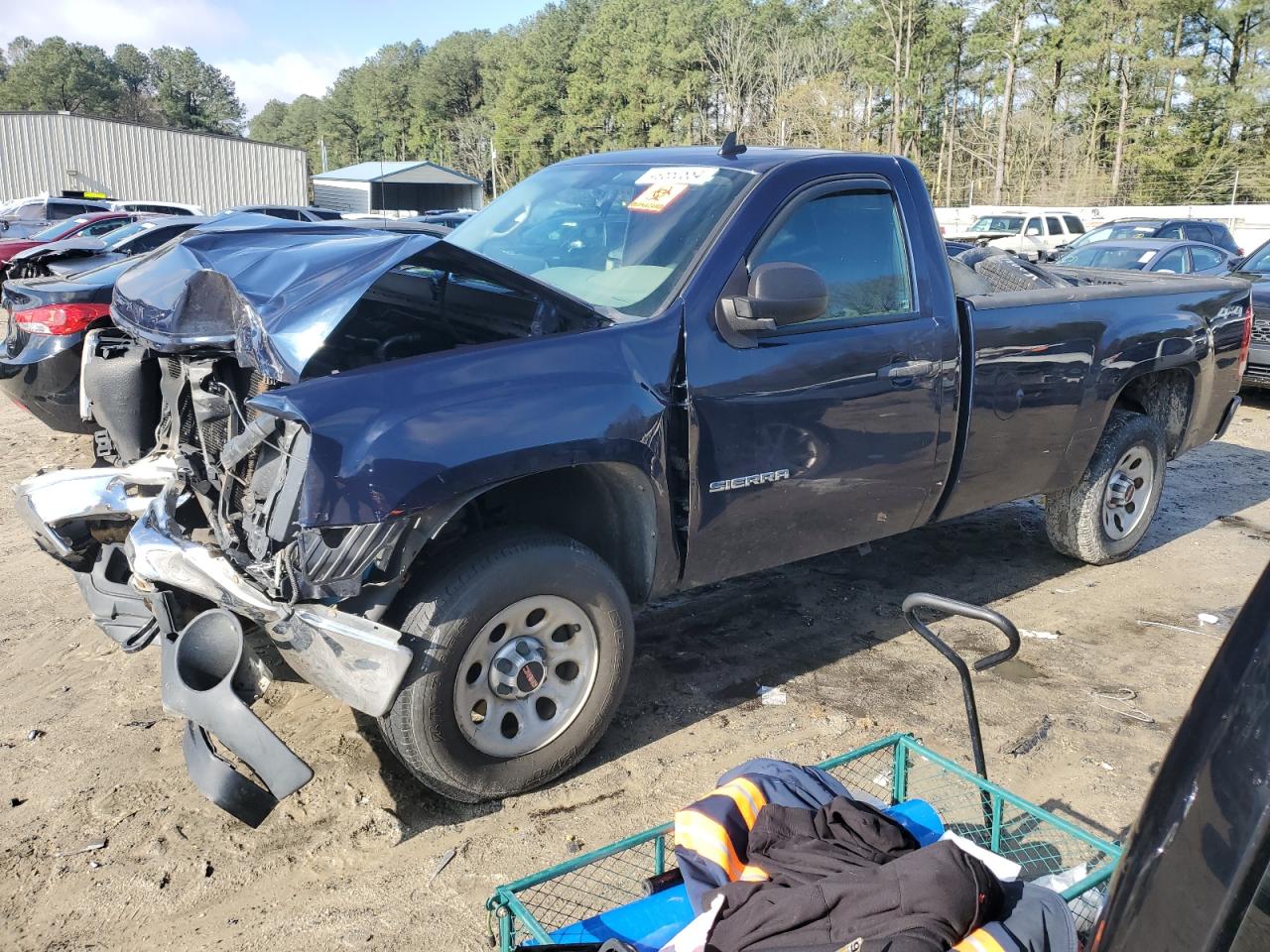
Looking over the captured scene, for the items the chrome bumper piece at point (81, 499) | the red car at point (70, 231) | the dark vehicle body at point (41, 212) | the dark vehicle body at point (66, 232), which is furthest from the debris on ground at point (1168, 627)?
the dark vehicle body at point (41, 212)

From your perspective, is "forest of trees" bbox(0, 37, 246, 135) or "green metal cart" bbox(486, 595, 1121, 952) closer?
"green metal cart" bbox(486, 595, 1121, 952)

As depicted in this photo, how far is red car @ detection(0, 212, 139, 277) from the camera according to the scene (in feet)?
57.0

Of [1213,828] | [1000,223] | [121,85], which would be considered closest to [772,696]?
[1213,828]

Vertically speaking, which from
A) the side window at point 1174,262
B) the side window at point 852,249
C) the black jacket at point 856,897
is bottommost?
the black jacket at point 856,897

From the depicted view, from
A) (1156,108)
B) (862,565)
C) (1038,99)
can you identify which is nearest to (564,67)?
(1038,99)

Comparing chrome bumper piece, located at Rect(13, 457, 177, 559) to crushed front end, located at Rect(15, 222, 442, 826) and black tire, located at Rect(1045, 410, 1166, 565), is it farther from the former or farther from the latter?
black tire, located at Rect(1045, 410, 1166, 565)

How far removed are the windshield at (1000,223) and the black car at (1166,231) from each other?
704 cm

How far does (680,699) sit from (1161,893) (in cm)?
302

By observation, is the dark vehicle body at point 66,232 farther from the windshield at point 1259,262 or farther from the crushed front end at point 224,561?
the windshield at point 1259,262

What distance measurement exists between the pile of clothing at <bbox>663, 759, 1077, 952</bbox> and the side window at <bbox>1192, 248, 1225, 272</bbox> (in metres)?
12.6

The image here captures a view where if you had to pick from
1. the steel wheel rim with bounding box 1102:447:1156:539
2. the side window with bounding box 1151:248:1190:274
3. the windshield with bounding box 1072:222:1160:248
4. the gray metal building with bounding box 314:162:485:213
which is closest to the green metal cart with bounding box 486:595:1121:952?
the steel wheel rim with bounding box 1102:447:1156:539

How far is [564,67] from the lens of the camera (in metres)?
82.8

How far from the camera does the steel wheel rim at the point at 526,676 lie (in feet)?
10.2

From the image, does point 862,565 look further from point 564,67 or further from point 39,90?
point 39,90
